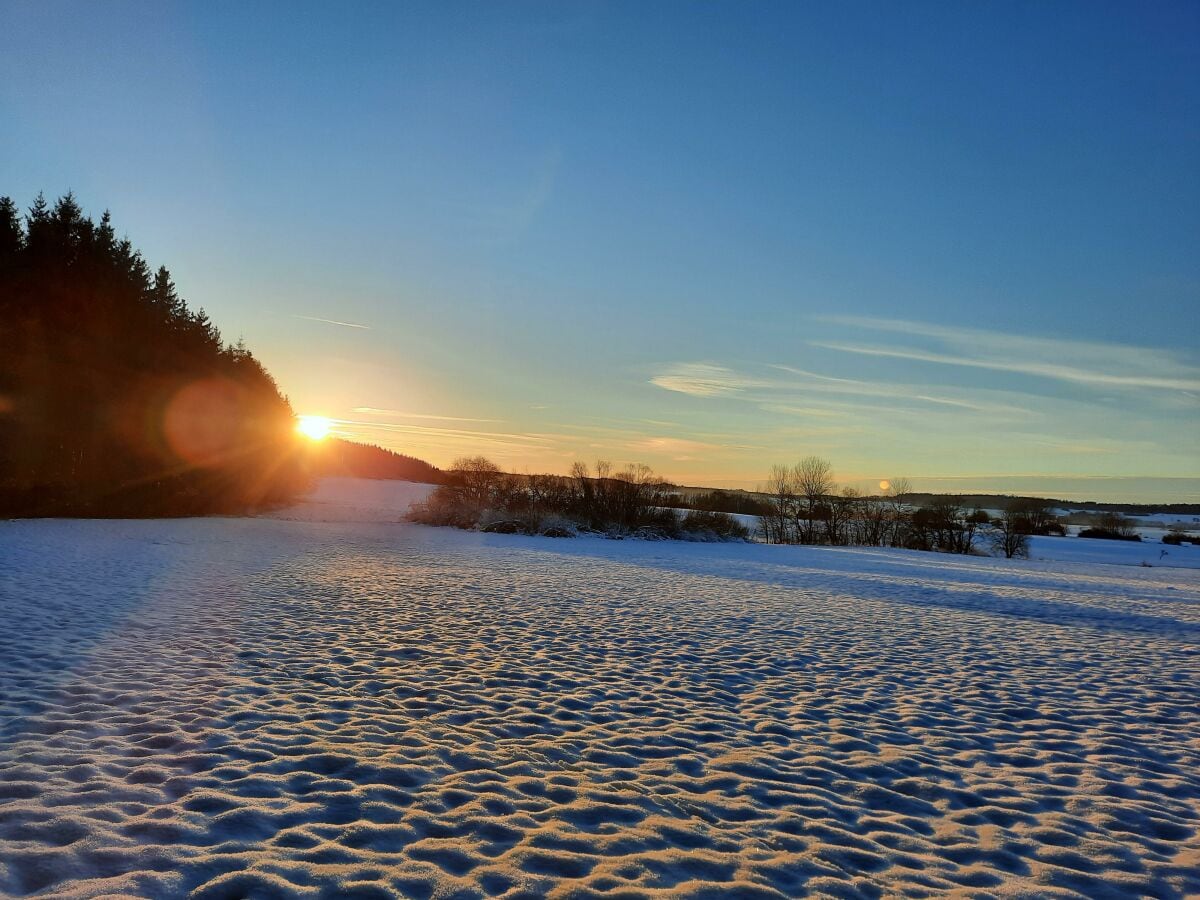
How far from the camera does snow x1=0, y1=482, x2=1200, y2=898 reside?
3965mm

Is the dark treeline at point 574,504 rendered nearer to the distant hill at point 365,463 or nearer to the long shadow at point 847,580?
the long shadow at point 847,580

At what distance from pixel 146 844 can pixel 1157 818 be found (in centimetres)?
699

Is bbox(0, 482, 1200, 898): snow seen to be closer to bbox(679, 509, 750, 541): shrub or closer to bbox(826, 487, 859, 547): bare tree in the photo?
bbox(679, 509, 750, 541): shrub

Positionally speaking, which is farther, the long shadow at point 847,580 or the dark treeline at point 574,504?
the dark treeline at point 574,504

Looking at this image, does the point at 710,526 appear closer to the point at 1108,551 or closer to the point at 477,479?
the point at 477,479

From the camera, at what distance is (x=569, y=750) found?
5879mm

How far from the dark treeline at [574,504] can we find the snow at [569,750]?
29758mm

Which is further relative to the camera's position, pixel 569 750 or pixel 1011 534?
pixel 1011 534

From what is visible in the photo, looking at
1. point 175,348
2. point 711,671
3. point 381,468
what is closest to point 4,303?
point 175,348

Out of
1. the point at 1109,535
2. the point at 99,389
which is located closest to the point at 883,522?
the point at 1109,535

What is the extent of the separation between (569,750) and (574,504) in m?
41.5

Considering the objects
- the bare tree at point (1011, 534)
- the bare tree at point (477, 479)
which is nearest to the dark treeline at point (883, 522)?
the bare tree at point (1011, 534)

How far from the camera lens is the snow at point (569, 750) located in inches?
156

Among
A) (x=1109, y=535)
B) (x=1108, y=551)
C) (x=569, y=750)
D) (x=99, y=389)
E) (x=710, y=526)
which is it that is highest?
(x=99, y=389)
